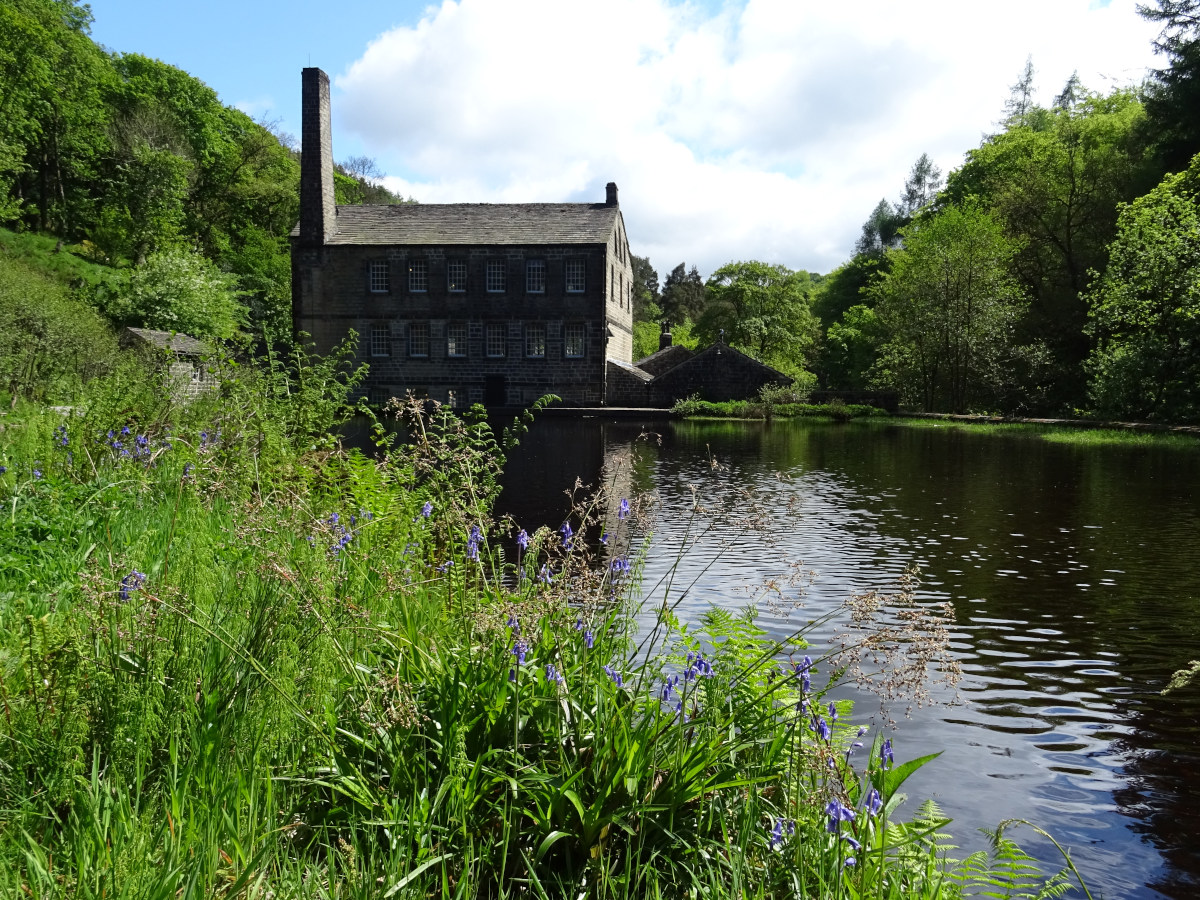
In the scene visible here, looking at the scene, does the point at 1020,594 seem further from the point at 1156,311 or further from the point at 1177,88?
the point at 1177,88

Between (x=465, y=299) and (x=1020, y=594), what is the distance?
141 ft

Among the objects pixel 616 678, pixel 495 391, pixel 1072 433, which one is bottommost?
pixel 616 678

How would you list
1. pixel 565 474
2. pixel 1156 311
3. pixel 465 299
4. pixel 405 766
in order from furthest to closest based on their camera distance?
pixel 465 299, pixel 1156 311, pixel 565 474, pixel 405 766

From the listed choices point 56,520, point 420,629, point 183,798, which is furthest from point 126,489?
point 183,798

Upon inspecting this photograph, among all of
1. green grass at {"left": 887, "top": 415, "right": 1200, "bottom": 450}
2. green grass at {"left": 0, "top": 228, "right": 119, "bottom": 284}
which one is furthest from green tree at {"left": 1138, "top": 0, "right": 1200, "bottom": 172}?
green grass at {"left": 0, "top": 228, "right": 119, "bottom": 284}

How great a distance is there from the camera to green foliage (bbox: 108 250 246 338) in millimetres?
42812

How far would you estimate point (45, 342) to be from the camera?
1912 centimetres

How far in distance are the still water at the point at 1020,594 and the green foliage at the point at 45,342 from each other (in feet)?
26.7

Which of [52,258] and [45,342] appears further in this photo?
[52,258]

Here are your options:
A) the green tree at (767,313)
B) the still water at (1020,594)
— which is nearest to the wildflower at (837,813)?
the still water at (1020,594)

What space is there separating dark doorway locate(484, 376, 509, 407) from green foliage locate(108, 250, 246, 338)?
13566mm

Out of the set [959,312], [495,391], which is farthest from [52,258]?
[959,312]

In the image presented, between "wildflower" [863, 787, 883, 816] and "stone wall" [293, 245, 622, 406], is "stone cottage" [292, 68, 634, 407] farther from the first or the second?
"wildflower" [863, 787, 883, 816]

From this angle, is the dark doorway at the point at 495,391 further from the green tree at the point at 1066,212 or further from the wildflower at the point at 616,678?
the wildflower at the point at 616,678
